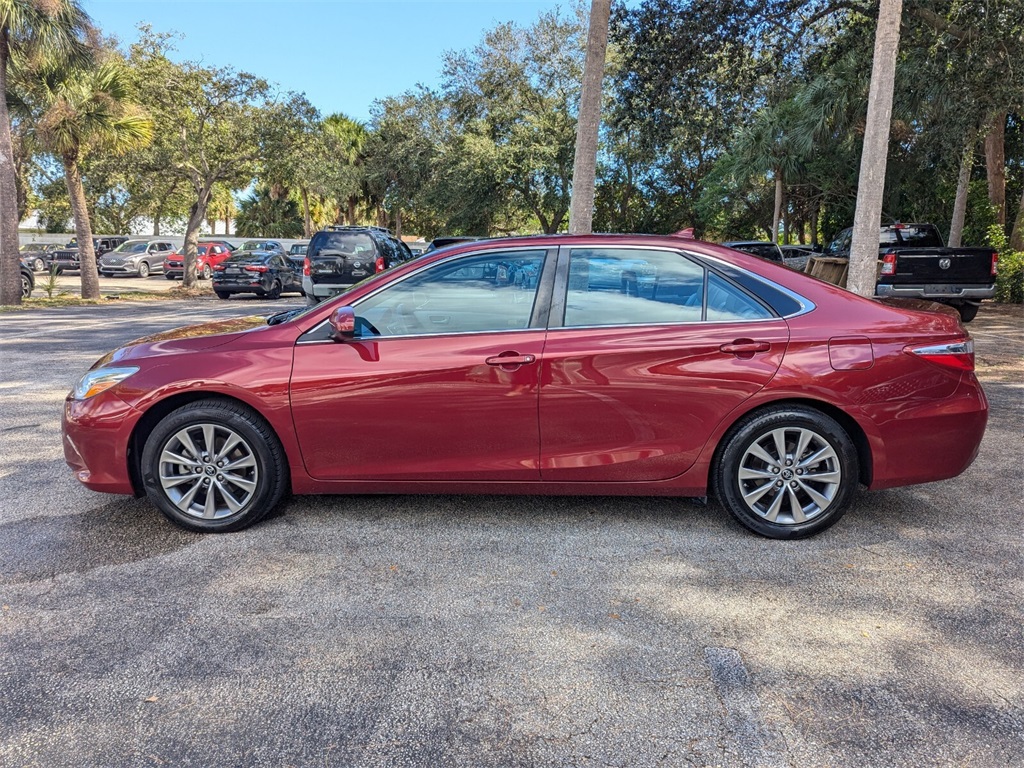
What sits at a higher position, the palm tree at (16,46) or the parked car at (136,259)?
the palm tree at (16,46)

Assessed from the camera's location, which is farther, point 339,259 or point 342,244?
point 342,244

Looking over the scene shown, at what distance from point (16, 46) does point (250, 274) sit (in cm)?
762

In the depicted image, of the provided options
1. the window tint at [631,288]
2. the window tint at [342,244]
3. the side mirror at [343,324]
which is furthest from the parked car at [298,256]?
the window tint at [631,288]

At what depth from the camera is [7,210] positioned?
16.2 metres

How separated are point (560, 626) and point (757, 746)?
37.0 inches

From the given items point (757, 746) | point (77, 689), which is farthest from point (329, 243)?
point (757, 746)

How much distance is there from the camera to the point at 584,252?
399cm

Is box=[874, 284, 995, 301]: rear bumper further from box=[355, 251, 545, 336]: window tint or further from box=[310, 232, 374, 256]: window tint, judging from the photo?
box=[355, 251, 545, 336]: window tint

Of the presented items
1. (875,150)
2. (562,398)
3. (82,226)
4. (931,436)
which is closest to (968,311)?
(875,150)

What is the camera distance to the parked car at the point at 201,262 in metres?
31.1

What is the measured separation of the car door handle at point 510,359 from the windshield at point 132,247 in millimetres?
33309

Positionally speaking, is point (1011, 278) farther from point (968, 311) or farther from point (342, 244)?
point (342, 244)

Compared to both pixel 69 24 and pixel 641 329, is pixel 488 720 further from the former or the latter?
pixel 69 24

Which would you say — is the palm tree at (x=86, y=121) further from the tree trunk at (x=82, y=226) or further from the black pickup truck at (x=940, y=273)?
the black pickup truck at (x=940, y=273)
